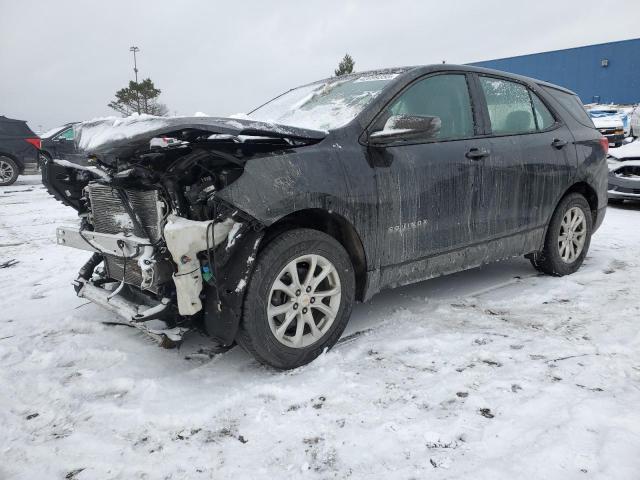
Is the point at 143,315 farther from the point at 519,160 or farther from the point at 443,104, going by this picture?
the point at 519,160

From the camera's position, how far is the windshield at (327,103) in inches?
119

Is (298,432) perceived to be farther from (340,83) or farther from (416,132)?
(340,83)

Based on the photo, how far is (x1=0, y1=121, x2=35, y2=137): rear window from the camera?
1251cm

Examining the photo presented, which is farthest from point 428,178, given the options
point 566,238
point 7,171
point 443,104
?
point 7,171

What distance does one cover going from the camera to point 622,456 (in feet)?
6.20

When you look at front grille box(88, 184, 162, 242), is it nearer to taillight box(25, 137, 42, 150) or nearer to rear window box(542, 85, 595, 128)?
rear window box(542, 85, 595, 128)

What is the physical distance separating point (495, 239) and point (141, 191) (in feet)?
8.34

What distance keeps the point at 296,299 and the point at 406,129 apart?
1.15m

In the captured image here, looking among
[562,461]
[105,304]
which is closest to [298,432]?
[562,461]

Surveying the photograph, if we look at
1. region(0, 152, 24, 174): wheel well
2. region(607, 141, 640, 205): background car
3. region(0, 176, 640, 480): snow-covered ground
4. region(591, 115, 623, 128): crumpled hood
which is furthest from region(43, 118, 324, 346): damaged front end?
region(591, 115, 623, 128): crumpled hood

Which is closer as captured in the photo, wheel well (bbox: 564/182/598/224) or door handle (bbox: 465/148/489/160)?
door handle (bbox: 465/148/489/160)

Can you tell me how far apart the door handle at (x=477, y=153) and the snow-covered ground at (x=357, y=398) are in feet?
3.65

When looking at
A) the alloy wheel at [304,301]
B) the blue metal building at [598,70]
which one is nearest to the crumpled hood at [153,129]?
the alloy wheel at [304,301]

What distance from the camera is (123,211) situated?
109 inches
